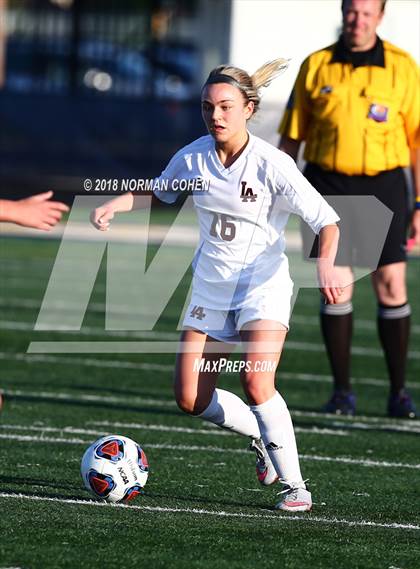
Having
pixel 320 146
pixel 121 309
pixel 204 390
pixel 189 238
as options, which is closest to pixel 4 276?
pixel 121 309

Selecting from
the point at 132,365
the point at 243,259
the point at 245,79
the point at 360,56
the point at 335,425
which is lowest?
the point at 132,365

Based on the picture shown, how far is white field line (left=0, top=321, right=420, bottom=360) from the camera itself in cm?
1119

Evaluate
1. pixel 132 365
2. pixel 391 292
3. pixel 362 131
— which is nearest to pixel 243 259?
pixel 362 131

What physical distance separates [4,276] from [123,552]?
1076 cm

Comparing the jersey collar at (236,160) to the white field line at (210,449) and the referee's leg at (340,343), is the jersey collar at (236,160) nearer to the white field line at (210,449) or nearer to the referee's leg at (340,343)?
the white field line at (210,449)

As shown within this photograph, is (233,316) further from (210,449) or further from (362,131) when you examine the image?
(362,131)

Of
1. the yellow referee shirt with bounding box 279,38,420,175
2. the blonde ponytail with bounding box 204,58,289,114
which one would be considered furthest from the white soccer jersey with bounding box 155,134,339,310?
the yellow referee shirt with bounding box 279,38,420,175

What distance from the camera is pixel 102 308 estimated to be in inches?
522

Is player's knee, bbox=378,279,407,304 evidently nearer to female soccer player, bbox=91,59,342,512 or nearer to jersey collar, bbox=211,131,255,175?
female soccer player, bbox=91,59,342,512

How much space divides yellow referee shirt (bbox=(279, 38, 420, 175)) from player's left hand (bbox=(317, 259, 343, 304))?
2390 mm

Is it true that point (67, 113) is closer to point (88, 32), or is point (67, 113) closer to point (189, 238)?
point (189, 238)

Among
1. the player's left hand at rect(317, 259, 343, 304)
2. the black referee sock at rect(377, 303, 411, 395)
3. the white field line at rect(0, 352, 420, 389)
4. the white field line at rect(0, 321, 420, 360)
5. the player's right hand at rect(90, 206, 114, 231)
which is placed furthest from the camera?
the white field line at rect(0, 321, 420, 360)

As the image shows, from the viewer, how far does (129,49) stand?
40.2 metres

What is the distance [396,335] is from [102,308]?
17.7ft
